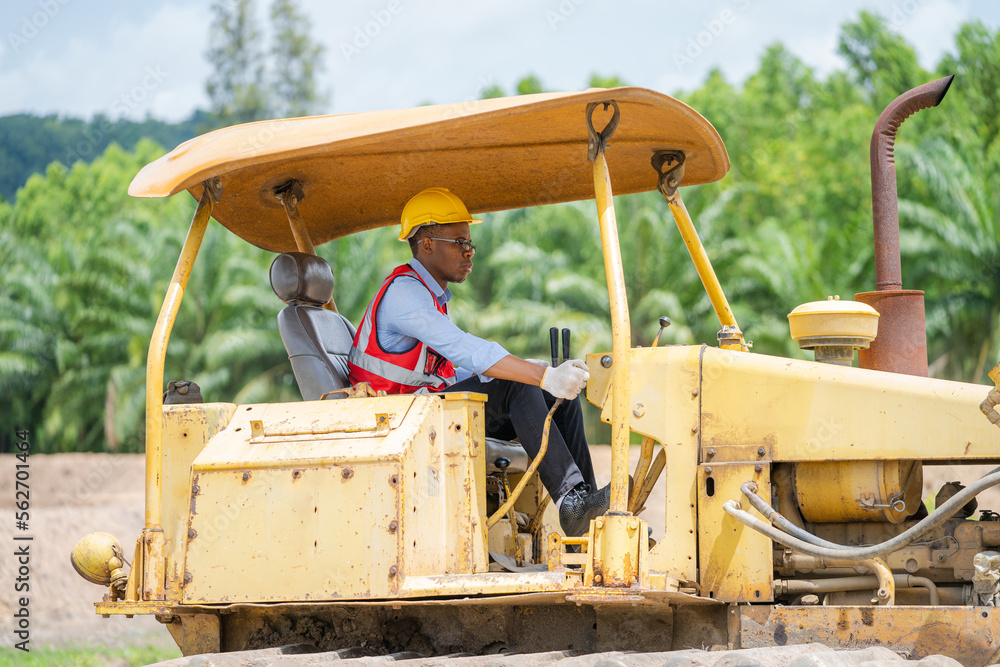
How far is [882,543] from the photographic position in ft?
12.9

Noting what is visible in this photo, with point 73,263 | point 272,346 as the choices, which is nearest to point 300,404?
point 272,346

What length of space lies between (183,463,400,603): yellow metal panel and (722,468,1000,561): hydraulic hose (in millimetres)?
1327

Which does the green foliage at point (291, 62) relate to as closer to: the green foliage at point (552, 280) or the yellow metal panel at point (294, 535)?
the green foliage at point (552, 280)

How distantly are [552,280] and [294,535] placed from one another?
19.3 metres

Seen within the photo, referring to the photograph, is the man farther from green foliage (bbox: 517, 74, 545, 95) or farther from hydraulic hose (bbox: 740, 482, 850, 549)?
green foliage (bbox: 517, 74, 545, 95)

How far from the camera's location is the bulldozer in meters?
4.08

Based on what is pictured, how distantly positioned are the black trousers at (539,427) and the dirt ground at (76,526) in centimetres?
690

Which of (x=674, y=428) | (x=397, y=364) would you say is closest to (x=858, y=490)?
(x=674, y=428)

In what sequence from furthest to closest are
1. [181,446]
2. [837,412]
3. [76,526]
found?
[76,526]
[181,446]
[837,412]

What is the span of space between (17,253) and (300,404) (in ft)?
89.6

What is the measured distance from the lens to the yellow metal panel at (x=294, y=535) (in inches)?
165

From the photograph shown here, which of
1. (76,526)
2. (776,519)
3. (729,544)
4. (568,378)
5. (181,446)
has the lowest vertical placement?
(76,526)

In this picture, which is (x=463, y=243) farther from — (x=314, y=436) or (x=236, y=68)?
(x=236, y=68)

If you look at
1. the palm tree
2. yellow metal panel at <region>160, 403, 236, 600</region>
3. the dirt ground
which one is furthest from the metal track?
the palm tree
